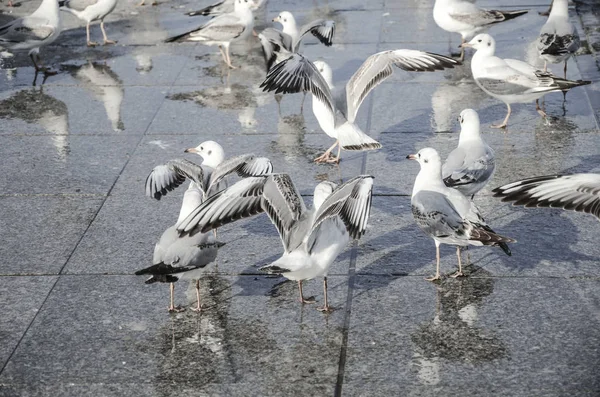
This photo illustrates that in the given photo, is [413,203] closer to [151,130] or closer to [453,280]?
[453,280]

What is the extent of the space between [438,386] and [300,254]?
4.63ft

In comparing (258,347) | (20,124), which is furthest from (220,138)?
(258,347)

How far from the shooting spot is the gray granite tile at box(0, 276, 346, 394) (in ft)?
20.2

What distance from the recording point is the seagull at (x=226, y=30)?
13.5 meters

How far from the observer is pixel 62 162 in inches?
396

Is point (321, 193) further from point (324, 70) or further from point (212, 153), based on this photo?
point (324, 70)

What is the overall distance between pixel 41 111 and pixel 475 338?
7143 millimetres

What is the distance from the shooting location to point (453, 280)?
740 centimetres

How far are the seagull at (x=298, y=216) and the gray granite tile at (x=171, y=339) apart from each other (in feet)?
1.32

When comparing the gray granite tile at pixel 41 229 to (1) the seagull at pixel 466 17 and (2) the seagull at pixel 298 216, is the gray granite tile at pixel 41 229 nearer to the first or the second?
(2) the seagull at pixel 298 216

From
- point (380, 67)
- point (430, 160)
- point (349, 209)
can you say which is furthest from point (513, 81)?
point (349, 209)

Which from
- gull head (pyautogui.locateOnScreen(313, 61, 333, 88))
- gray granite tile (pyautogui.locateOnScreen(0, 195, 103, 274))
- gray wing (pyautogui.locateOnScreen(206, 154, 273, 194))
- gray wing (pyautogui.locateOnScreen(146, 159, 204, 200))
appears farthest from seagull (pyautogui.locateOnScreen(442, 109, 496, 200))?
gray granite tile (pyautogui.locateOnScreen(0, 195, 103, 274))

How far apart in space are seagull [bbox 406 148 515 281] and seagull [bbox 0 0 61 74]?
24.4 feet

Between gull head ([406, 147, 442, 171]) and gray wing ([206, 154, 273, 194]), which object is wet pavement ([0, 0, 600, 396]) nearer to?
gray wing ([206, 154, 273, 194])
